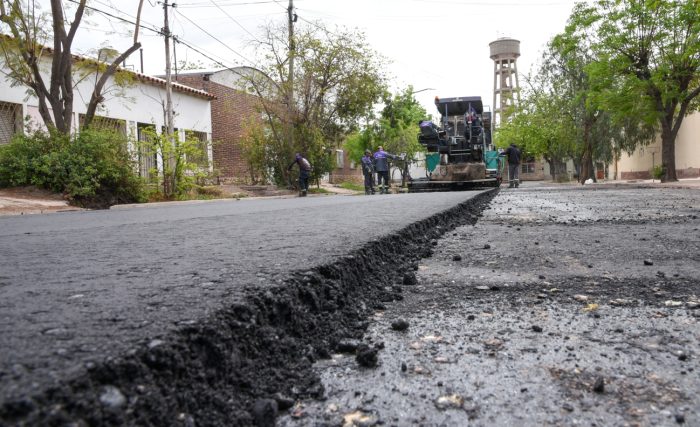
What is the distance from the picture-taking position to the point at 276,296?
187cm

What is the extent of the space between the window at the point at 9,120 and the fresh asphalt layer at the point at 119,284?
14.0 meters

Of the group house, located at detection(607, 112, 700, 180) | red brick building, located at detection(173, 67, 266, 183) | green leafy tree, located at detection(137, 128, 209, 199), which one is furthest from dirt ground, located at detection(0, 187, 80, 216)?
house, located at detection(607, 112, 700, 180)

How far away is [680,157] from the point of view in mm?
37344

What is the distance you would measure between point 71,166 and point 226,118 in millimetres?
15593

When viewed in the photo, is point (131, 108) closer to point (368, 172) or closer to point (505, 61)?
point (368, 172)

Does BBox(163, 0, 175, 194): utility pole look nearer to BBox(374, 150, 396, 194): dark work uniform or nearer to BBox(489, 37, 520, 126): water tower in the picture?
BBox(374, 150, 396, 194): dark work uniform

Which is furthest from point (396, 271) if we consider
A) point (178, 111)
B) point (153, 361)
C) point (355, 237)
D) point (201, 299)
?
point (178, 111)

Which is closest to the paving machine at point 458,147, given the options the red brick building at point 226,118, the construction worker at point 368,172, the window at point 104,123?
the construction worker at point 368,172

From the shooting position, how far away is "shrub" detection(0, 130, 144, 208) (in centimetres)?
1333

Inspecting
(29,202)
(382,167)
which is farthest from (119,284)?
(382,167)

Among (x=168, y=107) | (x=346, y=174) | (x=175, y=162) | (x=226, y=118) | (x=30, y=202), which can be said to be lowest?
(x=30, y=202)

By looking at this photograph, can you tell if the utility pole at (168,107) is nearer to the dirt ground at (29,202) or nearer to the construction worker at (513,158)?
the dirt ground at (29,202)

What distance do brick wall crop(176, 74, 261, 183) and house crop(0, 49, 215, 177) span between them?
1.42m

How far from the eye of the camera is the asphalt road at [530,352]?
4.40ft
